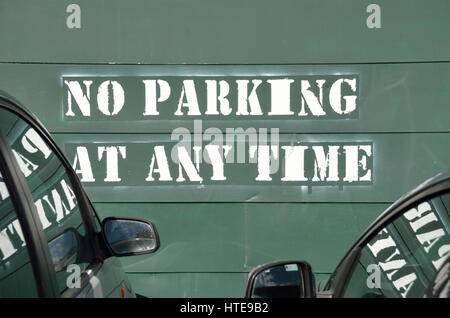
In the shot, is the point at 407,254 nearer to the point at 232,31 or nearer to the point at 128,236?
the point at 128,236

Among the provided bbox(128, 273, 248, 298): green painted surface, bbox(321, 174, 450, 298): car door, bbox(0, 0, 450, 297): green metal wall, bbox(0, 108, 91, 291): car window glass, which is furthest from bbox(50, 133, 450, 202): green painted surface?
bbox(321, 174, 450, 298): car door

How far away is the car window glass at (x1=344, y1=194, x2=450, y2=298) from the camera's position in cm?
153

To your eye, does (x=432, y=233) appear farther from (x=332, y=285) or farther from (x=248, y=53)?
(x=248, y=53)

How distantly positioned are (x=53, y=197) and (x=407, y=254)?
4.05 ft

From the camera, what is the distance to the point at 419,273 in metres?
1.56

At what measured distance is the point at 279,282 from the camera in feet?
6.16

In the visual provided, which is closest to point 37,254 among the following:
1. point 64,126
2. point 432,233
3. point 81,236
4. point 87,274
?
point 87,274

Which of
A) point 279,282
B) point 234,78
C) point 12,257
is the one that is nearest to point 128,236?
point 279,282

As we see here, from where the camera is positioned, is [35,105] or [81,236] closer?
[81,236]

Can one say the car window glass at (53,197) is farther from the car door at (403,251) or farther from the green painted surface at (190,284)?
the green painted surface at (190,284)

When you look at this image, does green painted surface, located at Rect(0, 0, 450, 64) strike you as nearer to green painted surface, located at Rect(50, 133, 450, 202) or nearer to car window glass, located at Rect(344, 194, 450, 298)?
green painted surface, located at Rect(50, 133, 450, 202)

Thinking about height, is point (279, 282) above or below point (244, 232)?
above

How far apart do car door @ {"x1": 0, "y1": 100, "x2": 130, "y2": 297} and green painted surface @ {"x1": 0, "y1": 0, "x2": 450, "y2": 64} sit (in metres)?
2.52
